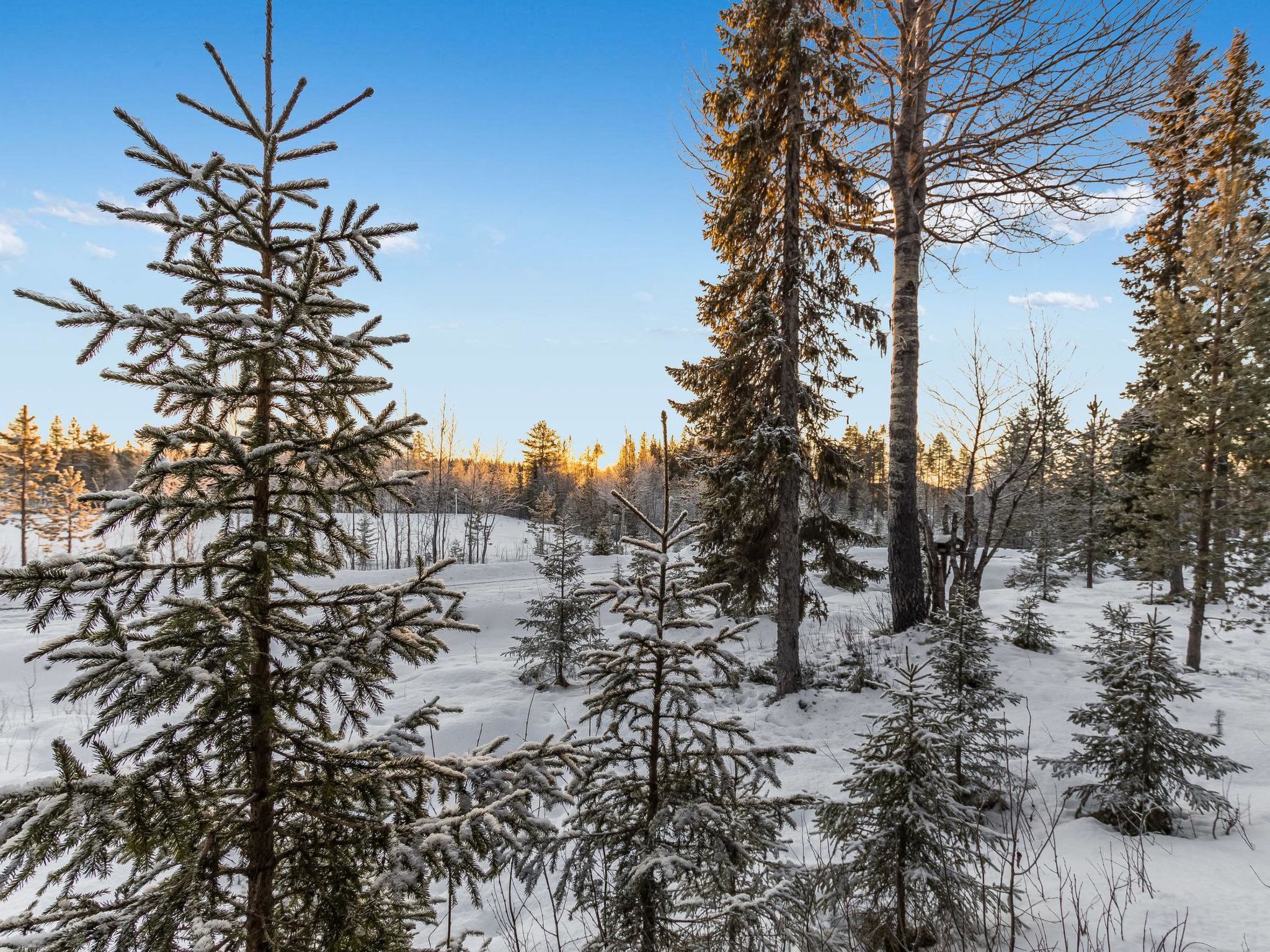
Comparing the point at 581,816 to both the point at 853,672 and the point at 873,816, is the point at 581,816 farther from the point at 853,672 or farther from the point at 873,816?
the point at 853,672

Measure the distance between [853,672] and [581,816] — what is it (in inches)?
276

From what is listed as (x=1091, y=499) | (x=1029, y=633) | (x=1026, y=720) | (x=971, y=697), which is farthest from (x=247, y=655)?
(x=1091, y=499)

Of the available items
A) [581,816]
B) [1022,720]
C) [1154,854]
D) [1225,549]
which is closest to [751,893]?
[581,816]

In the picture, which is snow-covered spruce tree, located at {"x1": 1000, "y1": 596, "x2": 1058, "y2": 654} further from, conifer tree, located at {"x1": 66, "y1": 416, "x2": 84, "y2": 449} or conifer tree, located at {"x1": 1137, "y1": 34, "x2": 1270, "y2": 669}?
conifer tree, located at {"x1": 66, "y1": 416, "x2": 84, "y2": 449}

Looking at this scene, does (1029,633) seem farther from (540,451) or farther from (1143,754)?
(540,451)

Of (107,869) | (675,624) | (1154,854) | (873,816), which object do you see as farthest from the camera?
(1154,854)

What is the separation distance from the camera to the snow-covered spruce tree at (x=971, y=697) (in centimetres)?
452

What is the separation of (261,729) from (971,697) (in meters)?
5.51

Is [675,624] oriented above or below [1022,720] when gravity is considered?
above

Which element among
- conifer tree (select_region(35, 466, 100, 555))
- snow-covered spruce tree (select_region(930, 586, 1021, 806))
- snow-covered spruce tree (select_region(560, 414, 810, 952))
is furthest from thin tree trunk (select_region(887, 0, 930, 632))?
conifer tree (select_region(35, 466, 100, 555))

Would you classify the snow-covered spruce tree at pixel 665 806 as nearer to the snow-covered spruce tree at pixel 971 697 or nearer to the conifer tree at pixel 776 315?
the snow-covered spruce tree at pixel 971 697

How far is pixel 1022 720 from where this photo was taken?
6637 mm

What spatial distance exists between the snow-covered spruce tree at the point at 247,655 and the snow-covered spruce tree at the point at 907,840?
1.97 metres

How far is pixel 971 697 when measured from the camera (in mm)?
Answer: 5000
